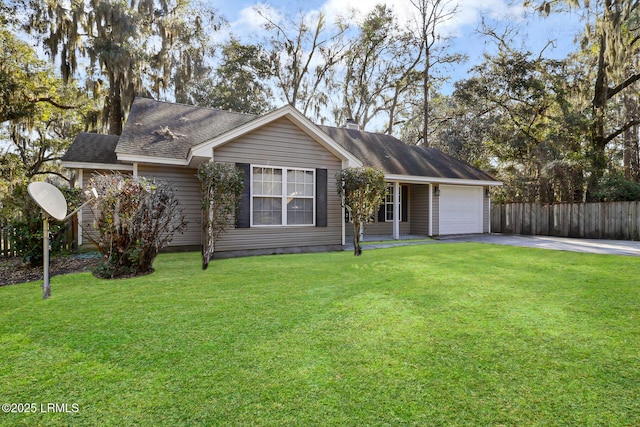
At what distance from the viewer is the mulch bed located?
5590mm

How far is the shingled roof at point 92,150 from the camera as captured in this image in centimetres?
937

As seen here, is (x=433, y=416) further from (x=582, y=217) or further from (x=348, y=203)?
(x=582, y=217)

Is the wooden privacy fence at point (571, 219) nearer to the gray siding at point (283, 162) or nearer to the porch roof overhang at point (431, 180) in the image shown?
the porch roof overhang at point (431, 180)

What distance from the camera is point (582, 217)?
1237 centimetres

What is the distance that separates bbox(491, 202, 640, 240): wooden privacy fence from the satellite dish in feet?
53.1

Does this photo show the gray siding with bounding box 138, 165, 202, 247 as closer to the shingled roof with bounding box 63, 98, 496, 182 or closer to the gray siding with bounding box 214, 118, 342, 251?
the shingled roof with bounding box 63, 98, 496, 182

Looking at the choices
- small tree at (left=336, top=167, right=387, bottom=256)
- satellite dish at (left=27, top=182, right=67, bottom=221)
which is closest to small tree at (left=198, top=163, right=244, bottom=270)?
satellite dish at (left=27, top=182, right=67, bottom=221)

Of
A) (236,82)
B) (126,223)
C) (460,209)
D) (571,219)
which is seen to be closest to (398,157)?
(460,209)

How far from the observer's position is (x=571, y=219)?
1268 centimetres

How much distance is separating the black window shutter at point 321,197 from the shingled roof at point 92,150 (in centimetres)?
635

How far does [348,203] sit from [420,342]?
5.62m

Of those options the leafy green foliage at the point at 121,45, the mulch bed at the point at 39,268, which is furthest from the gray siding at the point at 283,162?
the leafy green foliage at the point at 121,45

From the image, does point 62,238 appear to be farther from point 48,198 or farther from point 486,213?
point 486,213

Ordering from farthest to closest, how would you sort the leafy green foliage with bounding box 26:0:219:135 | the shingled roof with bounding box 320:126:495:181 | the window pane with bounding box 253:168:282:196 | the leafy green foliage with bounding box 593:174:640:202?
the leafy green foliage with bounding box 26:0:219:135
the shingled roof with bounding box 320:126:495:181
the leafy green foliage with bounding box 593:174:640:202
the window pane with bounding box 253:168:282:196
